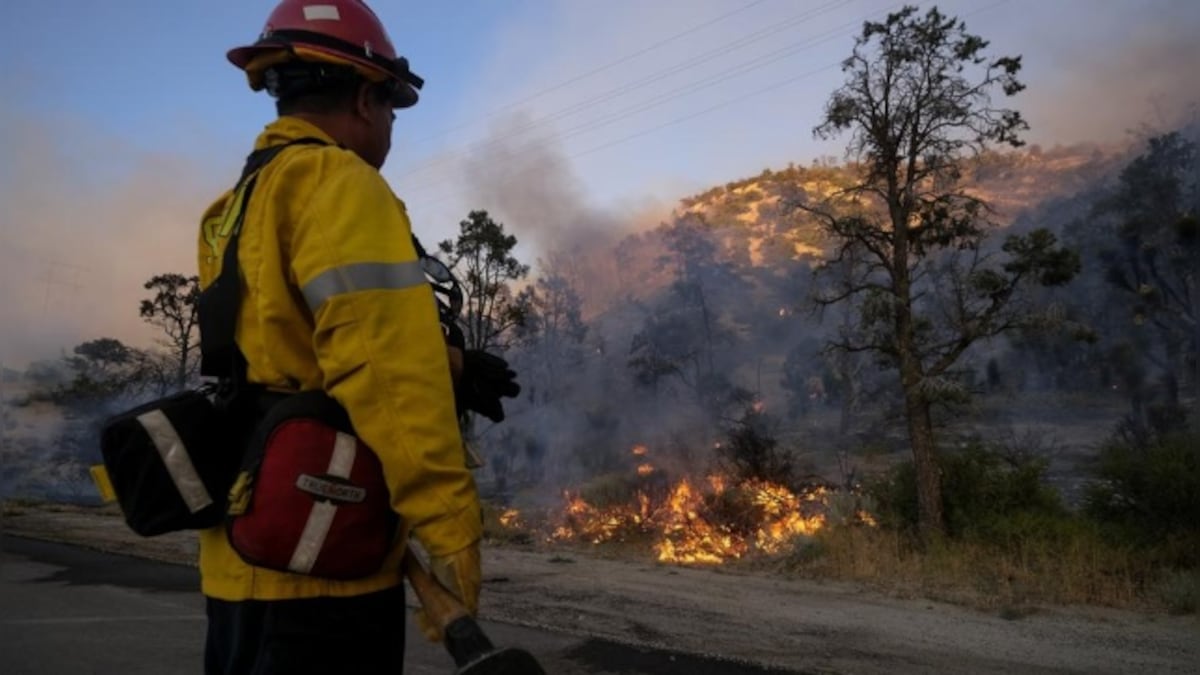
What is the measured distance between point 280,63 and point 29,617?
647 cm

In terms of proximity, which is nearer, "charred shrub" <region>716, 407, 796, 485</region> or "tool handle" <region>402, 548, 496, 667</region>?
"tool handle" <region>402, 548, 496, 667</region>

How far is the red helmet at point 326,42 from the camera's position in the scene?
193 centimetres

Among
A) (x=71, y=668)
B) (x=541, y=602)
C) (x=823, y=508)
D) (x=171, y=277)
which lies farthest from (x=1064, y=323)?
(x=171, y=277)

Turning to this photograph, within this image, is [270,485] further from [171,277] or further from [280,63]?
[171,277]

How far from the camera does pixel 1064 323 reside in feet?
37.8

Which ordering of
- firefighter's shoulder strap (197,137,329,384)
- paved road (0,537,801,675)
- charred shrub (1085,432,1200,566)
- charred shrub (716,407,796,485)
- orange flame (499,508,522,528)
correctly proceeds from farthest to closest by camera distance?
orange flame (499,508,522,528)
charred shrub (716,407,796,485)
charred shrub (1085,432,1200,566)
paved road (0,537,801,675)
firefighter's shoulder strap (197,137,329,384)

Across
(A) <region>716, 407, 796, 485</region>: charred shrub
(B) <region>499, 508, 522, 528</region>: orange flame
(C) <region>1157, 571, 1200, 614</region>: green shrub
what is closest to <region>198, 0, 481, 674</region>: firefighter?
(C) <region>1157, 571, 1200, 614</region>: green shrub

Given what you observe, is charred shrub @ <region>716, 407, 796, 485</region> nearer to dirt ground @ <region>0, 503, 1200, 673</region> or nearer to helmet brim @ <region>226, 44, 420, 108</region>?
dirt ground @ <region>0, 503, 1200, 673</region>

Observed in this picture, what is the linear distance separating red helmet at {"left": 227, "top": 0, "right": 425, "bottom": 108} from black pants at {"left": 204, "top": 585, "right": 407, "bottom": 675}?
114 cm

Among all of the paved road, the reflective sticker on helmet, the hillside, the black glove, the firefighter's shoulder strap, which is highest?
the hillside

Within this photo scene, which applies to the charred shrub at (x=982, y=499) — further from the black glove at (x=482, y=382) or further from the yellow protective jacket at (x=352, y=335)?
the yellow protective jacket at (x=352, y=335)

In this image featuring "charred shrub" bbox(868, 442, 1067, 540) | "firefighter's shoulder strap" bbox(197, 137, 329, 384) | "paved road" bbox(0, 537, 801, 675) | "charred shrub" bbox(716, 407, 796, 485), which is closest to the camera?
"firefighter's shoulder strap" bbox(197, 137, 329, 384)

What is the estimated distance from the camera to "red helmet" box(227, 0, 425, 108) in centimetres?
193

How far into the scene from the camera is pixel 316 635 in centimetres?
167
